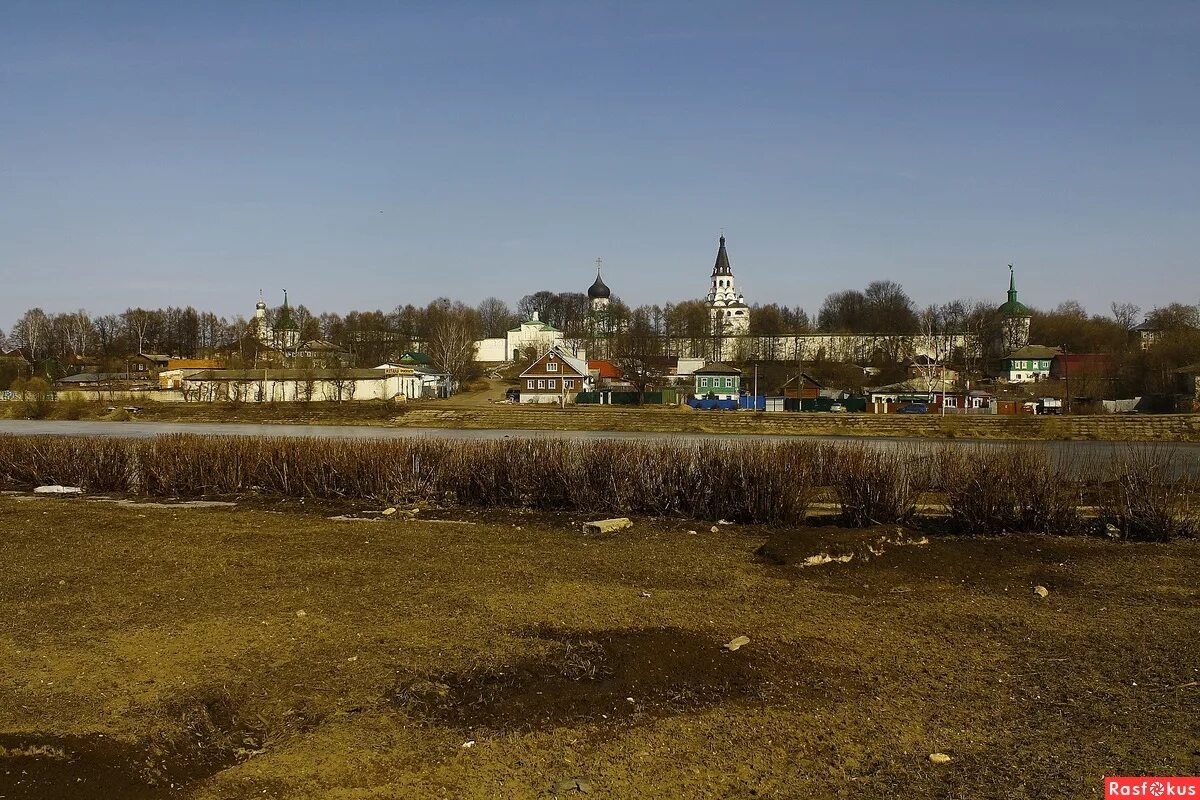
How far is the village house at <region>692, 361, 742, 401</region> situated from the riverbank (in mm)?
15701

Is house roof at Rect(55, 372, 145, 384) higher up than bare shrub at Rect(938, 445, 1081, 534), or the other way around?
house roof at Rect(55, 372, 145, 384)

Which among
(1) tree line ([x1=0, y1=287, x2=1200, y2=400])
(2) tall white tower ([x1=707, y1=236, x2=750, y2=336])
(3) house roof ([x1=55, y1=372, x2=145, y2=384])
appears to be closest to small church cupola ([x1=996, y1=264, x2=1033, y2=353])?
(1) tree line ([x1=0, y1=287, x2=1200, y2=400])

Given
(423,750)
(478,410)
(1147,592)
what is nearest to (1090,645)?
(1147,592)

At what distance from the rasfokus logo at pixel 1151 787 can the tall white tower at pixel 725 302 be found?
383 feet

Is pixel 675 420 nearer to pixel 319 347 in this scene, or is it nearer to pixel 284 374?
pixel 284 374

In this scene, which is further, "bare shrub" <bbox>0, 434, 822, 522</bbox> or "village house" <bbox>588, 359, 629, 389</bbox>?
"village house" <bbox>588, 359, 629, 389</bbox>

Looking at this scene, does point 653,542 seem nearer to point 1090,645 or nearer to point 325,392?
point 1090,645

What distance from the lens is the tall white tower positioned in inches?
4860

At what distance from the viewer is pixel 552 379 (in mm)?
72438

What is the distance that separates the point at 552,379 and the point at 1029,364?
51.1m

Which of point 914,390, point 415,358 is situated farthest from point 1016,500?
point 415,358

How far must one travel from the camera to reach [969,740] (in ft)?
17.7

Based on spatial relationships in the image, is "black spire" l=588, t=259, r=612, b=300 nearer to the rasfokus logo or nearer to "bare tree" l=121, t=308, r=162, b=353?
"bare tree" l=121, t=308, r=162, b=353

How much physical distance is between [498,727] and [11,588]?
6.42 metres
